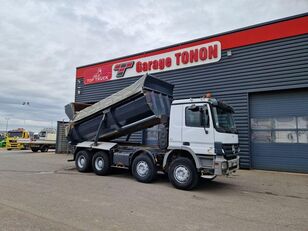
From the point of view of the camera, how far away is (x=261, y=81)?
440 inches

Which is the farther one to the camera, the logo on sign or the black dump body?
the logo on sign

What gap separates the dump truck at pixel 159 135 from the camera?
6.73m

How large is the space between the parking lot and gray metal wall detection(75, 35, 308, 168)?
441cm

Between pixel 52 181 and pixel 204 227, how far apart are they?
558 cm

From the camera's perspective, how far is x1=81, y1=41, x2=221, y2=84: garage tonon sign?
42.0 feet

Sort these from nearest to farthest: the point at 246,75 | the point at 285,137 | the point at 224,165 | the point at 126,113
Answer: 1. the point at 224,165
2. the point at 126,113
3. the point at 285,137
4. the point at 246,75

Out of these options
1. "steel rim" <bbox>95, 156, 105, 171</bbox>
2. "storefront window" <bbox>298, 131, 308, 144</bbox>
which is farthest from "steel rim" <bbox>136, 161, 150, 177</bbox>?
"storefront window" <bbox>298, 131, 308, 144</bbox>

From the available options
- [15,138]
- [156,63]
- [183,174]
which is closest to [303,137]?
[183,174]

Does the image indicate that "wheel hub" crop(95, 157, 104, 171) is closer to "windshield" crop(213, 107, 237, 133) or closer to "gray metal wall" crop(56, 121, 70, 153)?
"windshield" crop(213, 107, 237, 133)

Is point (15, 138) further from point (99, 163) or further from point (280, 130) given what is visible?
point (280, 130)

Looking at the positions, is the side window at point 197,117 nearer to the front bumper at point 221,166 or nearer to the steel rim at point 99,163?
the front bumper at point 221,166

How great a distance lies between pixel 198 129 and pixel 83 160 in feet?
18.1

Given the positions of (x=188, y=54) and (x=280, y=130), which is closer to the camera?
(x=280, y=130)

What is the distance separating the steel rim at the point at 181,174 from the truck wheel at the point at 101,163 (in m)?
3.13
